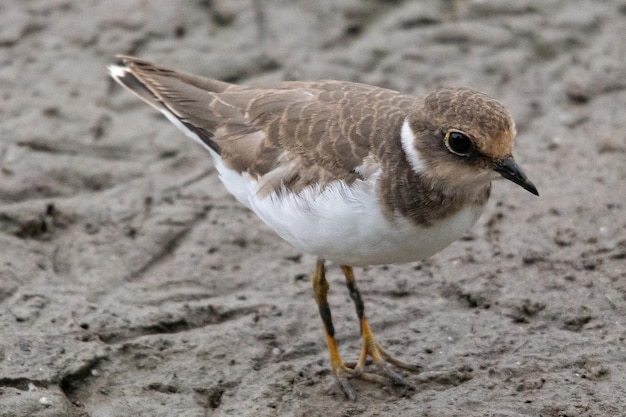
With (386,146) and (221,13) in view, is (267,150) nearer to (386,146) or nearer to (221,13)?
(386,146)

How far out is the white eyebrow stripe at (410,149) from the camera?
5551mm

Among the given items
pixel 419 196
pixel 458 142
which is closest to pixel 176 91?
pixel 419 196

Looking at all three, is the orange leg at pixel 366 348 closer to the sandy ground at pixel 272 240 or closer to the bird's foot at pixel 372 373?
the bird's foot at pixel 372 373

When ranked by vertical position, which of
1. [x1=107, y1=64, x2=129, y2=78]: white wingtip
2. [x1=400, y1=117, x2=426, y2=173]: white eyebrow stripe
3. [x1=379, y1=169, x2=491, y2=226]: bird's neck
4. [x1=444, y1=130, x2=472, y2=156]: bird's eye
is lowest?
[x1=107, y1=64, x2=129, y2=78]: white wingtip

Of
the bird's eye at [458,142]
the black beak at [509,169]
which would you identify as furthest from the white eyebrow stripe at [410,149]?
the black beak at [509,169]

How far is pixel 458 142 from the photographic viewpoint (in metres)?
5.43

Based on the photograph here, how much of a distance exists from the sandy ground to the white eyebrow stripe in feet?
5.08

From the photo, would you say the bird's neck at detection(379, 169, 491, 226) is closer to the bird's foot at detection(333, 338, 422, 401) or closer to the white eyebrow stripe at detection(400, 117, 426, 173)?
the white eyebrow stripe at detection(400, 117, 426, 173)

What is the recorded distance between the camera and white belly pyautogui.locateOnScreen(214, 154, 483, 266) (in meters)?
5.49

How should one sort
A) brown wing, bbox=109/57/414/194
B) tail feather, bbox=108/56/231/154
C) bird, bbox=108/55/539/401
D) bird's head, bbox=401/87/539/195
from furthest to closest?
tail feather, bbox=108/56/231/154, brown wing, bbox=109/57/414/194, bird, bbox=108/55/539/401, bird's head, bbox=401/87/539/195

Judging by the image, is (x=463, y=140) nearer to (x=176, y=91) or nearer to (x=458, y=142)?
(x=458, y=142)

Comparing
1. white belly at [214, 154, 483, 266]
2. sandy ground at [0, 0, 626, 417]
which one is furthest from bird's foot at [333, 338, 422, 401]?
white belly at [214, 154, 483, 266]

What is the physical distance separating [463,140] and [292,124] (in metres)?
1.23

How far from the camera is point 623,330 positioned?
6430 mm
